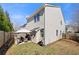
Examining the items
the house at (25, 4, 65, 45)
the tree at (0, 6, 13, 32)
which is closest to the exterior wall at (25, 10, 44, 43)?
the house at (25, 4, 65, 45)

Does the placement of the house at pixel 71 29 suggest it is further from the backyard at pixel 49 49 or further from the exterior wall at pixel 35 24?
the exterior wall at pixel 35 24

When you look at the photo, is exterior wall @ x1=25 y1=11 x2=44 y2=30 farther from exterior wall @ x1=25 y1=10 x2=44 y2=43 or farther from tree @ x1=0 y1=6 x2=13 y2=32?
tree @ x1=0 y1=6 x2=13 y2=32

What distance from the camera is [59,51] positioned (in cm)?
921

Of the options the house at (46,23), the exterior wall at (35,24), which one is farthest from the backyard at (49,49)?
the exterior wall at (35,24)

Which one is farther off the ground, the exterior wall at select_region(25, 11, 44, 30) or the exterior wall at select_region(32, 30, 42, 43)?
the exterior wall at select_region(25, 11, 44, 30)

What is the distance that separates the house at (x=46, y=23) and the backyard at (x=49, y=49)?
0.11 m

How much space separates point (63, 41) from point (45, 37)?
0.24 m

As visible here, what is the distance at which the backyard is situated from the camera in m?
9.21

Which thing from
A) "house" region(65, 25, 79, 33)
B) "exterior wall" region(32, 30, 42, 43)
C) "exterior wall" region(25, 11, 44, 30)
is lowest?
"exterior wall" region(32, 30, 42, 43)

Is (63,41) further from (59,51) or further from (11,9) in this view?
(11,9)

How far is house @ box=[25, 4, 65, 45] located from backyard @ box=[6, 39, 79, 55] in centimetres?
11

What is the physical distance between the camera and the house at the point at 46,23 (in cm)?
922

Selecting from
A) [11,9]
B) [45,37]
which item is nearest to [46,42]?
[45,37]
